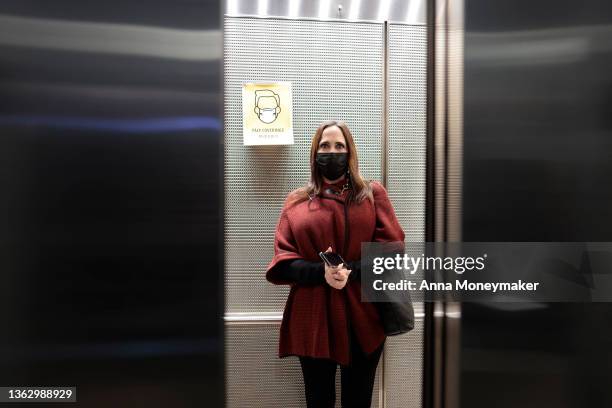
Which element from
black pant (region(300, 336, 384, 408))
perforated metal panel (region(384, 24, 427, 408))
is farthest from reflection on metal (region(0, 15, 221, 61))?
black pant (region(300, 336, 384, 408))

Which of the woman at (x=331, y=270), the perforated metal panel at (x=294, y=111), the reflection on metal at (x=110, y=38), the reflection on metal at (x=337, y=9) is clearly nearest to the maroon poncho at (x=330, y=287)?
the woman at (x=331, y=270)

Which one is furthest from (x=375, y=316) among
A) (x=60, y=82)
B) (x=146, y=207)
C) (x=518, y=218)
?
(x=60, y=82)

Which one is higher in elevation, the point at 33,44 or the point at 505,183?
the point at 33,44

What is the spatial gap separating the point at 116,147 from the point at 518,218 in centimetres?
129

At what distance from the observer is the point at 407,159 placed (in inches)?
57.8

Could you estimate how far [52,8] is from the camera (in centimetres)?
120

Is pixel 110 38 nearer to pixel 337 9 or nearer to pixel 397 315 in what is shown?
pixel 337 9

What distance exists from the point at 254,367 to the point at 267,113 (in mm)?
981

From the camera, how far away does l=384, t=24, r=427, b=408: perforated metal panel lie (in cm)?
146

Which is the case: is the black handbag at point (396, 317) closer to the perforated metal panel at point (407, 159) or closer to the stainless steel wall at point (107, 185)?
the perforated metal panel at point (407, 159)

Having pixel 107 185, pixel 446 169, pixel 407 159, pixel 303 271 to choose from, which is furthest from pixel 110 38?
pixel 446 169

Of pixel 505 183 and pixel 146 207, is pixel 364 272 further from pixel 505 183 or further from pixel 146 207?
pixel 146 207

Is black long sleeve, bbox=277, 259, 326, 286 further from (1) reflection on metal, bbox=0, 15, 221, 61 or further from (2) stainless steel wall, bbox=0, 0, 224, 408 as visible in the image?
(1) reflection on metal, bbox=0, 15, 221, 61

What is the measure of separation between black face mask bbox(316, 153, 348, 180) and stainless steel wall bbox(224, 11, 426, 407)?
0.75 feet
